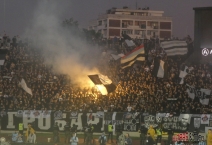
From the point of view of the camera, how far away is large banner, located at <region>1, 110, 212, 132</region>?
1326 inches

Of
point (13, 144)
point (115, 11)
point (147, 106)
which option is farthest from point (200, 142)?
point (115, 11)

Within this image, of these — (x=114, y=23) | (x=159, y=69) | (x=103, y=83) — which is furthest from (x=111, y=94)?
(x=114, y=23)

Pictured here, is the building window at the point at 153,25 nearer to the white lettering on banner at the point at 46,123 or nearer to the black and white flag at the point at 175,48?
the black and white flag at the point at 175,48

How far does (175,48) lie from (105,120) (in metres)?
7.60

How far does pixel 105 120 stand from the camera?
36.0 metres

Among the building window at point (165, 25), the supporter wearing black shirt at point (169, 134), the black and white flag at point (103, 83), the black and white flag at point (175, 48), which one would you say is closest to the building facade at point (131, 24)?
the building window at point (165, 25)

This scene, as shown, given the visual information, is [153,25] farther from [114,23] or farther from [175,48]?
[175,48]

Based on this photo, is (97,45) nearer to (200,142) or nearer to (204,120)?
(204,120)

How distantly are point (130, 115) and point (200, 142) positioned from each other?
8.24 meters

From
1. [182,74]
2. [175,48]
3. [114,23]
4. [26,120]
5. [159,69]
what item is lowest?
[26,120]

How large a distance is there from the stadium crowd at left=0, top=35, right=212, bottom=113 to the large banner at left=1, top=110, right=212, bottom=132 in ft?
1.46

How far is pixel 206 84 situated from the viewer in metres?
35.7

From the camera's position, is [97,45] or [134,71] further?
[97,45]

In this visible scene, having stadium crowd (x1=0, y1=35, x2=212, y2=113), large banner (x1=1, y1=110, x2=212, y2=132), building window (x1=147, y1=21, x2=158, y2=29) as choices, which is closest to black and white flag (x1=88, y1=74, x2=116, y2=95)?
stadium crowd (x1=0, y1=35, x2=212, y2=113)
